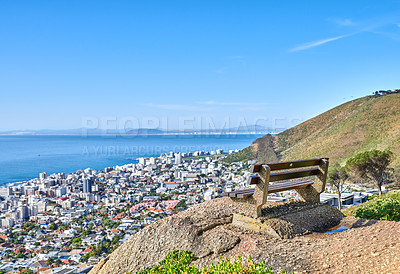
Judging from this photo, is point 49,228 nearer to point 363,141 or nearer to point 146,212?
point 146,212

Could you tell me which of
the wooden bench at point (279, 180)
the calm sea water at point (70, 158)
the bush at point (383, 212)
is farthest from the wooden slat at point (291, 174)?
the calm sea water at point (70, 158)

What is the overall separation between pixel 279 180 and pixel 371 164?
10.9 m

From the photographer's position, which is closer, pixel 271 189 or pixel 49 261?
pixel 271 189

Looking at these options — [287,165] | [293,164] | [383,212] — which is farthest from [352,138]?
[287,165]

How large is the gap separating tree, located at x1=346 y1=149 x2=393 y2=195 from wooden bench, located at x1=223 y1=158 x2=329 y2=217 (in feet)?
30.7

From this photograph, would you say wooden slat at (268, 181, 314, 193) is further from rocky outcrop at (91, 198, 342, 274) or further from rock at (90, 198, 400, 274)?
rock at (90, 198, 400, 274)

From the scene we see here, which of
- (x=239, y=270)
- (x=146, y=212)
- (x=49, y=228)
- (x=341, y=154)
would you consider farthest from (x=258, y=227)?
(x=341, y=154)

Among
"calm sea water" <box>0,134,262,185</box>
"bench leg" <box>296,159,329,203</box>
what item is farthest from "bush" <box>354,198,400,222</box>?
"calm sea water" <box>0,134,262,185</box>

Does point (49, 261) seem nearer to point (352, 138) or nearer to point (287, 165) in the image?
point (287, 165)

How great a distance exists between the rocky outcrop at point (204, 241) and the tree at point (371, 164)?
9.93 metres

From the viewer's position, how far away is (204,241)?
16.9 feet

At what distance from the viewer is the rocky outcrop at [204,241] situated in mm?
4702

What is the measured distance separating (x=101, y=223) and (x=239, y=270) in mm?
30132

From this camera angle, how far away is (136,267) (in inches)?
203
